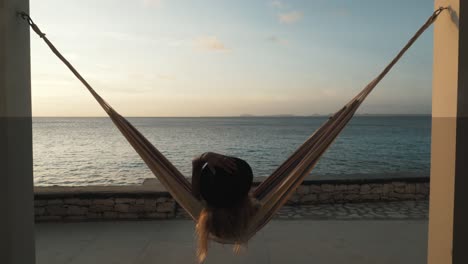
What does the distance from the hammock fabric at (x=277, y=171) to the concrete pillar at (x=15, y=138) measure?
105mm

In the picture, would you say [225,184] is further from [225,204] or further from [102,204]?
[102,204]

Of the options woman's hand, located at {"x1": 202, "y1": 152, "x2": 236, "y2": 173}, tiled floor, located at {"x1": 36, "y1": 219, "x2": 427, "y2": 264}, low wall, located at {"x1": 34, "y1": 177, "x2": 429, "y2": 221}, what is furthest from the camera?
low wall, located at {"x1": 34, "y1": 177, "x2": 429, "y2": 221}

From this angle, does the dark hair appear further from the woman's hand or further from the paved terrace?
the paved terrace

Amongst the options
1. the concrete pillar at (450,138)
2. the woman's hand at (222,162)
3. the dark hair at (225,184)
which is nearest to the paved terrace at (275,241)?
the concrete pillar at (450,138)

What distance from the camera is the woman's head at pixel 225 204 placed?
135cm

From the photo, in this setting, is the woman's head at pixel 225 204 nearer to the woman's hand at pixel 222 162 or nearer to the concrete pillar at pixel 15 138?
the woman's hand at pixel 222 162

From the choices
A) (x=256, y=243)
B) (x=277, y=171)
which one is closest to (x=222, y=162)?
(x=277, y=171)

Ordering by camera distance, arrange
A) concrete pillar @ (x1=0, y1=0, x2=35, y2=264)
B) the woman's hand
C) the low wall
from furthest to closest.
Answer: the low wall, concrete pillar @ (x1=0, y1=0, x2=35, y2=264), the woman's hand

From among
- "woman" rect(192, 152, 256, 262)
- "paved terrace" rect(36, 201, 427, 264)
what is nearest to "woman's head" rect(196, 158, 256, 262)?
"woman" rect(192, 152, 256, 262)

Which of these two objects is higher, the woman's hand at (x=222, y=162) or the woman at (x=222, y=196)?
the woman's hand at (x=222, y=162)

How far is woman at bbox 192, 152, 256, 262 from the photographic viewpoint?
52.7 inches

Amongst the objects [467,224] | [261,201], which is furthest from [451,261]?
[261,201]

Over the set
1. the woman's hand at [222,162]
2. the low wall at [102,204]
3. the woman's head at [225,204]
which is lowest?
the low wall at [102,204]

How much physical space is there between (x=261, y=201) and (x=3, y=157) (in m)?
1.32
